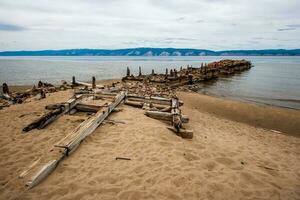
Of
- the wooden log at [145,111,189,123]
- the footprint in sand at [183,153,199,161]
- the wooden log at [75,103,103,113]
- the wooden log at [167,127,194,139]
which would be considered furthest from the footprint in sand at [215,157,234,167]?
the wooden log at [75,103,103,113]

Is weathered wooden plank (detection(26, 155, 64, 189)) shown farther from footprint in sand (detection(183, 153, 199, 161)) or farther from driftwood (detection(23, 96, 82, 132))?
footprint in sand (detection(183, 153, 199, 161))

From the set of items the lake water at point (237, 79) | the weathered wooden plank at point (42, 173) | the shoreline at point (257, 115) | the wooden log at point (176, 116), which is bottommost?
the shoreline at point (257, 115)

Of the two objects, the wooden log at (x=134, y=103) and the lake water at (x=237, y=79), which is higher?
the wooden log at (x=134, y=103)

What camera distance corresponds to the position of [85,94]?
36.8 feet

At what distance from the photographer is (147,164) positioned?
532cm

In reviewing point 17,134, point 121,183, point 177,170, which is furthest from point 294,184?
point 17,134

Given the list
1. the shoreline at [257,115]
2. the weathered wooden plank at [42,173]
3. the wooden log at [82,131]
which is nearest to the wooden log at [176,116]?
the wooden log at [82,131]

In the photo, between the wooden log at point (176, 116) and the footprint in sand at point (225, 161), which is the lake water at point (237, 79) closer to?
the wooden log at point (176, 116)

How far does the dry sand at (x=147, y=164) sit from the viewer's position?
4.32 metres

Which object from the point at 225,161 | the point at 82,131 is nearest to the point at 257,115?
the point at 225,161

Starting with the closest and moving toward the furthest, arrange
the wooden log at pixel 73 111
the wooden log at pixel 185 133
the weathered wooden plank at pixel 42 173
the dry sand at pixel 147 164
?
1. the weathered wooden plank at pixel 42 173
2. the dry sand at pixel 147 164
3. the wooden log at pixel 185 133
4. the wooden log at pixel 73 111

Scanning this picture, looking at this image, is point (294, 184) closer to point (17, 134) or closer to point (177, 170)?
point (177, 170)

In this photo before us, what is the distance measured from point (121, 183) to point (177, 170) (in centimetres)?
131

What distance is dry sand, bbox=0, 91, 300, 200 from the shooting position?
4316mm
